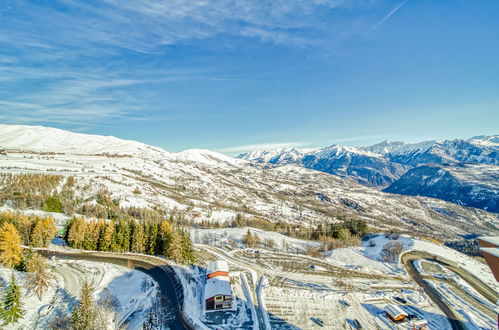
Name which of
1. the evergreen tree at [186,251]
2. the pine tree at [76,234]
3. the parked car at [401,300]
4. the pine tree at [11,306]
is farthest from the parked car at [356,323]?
the pine tree at [76,234]

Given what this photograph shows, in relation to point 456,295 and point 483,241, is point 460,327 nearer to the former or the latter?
point 456,295

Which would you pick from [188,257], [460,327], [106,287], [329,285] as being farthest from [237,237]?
[460,327]

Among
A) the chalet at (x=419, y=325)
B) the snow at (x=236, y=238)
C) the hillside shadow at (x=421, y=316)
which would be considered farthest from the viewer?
the snow at (x=236, y=238)

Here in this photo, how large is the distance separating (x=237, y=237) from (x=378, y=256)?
5382 centimetres

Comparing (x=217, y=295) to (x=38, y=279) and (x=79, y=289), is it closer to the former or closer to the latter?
(x=79, y=289)

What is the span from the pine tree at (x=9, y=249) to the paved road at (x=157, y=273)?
1116 cm

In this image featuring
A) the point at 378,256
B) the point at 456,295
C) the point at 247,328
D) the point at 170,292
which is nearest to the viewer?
the point at 247,328

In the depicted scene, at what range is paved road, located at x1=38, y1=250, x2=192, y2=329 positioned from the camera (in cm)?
4203

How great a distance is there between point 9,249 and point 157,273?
32.6 m

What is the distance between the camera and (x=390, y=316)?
4444cm

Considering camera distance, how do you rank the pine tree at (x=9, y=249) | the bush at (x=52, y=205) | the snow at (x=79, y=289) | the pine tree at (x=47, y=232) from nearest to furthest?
1. the snow at (x=79, y=289)
2. the pine tree at (x=9, y=249)
3. the pine tree at (x=47, y=232)
4. the bush at (x=52, y=205)

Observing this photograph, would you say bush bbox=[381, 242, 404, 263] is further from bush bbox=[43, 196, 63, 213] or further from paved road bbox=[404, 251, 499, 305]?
bush bbox=[43, 196, 63, 213]

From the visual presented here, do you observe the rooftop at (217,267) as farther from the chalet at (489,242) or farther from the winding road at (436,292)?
the chalet at (489,242)

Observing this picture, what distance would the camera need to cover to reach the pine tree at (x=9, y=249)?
2045 inches
